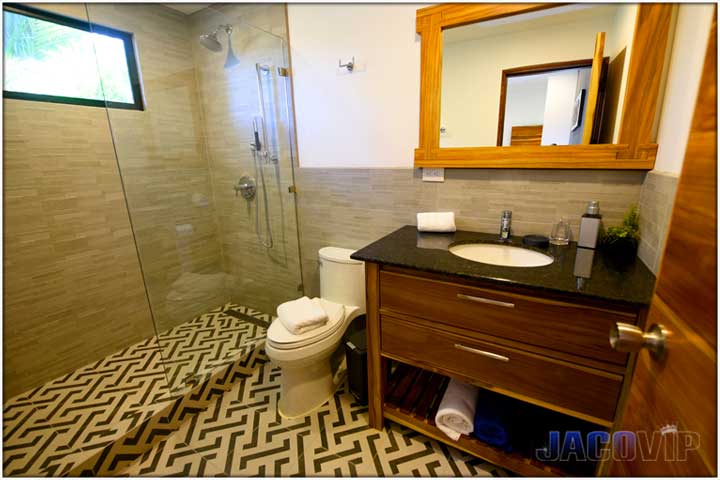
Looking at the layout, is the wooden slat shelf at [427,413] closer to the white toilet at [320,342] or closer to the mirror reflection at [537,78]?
the white toilet at [320,342]

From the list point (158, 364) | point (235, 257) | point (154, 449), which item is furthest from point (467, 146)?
point (158, 364)

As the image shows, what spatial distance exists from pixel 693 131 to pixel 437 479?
137 centimetres

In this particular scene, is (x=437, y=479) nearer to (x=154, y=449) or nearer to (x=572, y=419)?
(x=572, y=419)

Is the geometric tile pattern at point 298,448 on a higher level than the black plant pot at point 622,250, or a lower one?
lower

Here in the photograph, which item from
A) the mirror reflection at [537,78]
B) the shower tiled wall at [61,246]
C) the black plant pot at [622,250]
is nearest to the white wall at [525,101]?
the mirror reflection at [537,78]

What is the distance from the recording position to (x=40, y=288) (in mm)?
1660

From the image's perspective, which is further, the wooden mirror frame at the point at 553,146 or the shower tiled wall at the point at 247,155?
the shower tiled wall at the point at 247,155

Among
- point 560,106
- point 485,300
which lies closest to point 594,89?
point 560,106

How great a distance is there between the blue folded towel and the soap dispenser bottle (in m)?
0.77

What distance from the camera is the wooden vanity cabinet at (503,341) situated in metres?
0.90

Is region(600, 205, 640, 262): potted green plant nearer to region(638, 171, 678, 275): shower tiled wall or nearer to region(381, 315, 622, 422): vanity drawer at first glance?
region(638, 171, 678, 275): shower tiled wall

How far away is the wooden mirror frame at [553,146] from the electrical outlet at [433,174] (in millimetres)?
37

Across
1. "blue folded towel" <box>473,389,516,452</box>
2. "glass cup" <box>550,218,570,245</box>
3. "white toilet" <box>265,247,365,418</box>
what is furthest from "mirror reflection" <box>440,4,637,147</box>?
"blue folded towel" <box>473,389,516,452</box>

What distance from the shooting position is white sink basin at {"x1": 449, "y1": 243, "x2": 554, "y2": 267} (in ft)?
4.30
